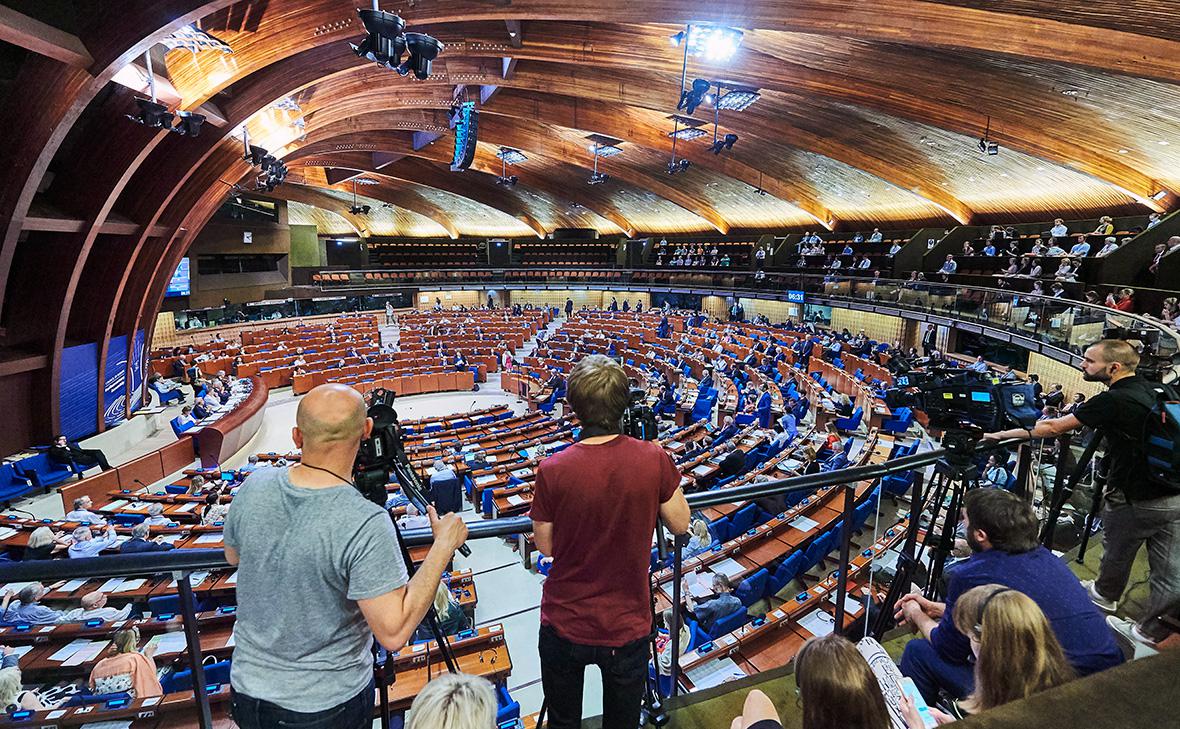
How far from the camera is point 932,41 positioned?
32.3ft

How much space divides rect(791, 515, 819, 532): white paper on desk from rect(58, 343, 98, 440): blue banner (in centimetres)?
1486

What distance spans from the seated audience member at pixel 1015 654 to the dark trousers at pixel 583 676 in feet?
3.45

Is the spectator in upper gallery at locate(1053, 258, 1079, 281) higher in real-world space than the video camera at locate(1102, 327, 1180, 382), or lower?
higher

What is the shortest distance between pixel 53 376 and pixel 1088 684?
15855 mm

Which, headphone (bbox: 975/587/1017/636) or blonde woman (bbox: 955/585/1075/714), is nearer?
blonde woman (bbox: 955/585/1075/714)

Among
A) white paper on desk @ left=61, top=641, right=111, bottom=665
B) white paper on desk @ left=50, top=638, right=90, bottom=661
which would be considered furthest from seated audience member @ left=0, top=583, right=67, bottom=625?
white paper on desk @ left=61, top=641, right=111, bottom=665

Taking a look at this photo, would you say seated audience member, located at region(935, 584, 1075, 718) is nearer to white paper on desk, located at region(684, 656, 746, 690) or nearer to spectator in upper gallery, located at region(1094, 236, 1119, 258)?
white paper on desk, located at region(684, 656, 746, 690)

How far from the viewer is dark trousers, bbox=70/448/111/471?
11.5 m

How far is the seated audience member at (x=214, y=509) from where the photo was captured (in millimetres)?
8633

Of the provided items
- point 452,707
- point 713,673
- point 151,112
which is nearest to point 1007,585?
point 452,707

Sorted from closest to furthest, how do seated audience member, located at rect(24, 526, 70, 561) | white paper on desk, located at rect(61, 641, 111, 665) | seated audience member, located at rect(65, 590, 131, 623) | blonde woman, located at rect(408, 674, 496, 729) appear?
blonde woman, located at rect(408, 674, 496, 729), white paper on desk, located at rect(61, 641, 111, 665), seated audience member, located at rect(65, 590, 131, 623), seated audience member, located at rect(24, 526, 70, 561)

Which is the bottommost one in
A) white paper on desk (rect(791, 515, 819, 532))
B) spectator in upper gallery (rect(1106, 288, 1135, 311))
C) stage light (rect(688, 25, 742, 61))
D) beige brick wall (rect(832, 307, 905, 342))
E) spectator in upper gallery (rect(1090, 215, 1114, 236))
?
white paper on desk (rect(791, 515, 819, 532))

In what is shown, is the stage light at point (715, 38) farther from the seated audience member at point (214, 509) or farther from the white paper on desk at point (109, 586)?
the white paper on desk at point (109, 586)

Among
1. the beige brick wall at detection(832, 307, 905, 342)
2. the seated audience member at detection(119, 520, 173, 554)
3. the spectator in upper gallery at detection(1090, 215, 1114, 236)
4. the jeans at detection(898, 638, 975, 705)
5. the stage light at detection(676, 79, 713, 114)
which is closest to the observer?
the jeans at detection(898, 638, 975, 705)
